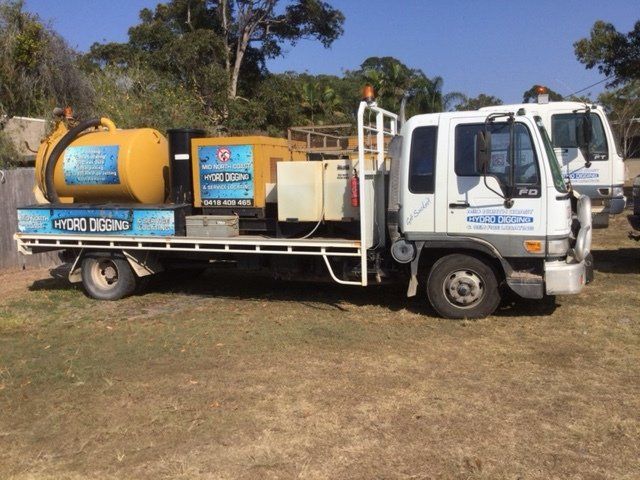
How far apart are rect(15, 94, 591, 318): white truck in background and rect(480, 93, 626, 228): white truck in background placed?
303 centimetres

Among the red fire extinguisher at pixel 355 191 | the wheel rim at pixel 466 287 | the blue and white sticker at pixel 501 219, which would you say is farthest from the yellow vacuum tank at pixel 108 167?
the blue and white sticker at pixel 501 219

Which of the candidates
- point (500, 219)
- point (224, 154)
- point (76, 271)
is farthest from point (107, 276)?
point (500, 219)

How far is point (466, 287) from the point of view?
7254 millimetres

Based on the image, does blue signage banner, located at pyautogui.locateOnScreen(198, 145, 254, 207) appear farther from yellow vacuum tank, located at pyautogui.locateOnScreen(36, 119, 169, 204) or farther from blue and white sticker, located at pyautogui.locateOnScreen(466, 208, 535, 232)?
blue and white sticker, located at pyautogui.locateOnScreen(466, 208, 535, 232)

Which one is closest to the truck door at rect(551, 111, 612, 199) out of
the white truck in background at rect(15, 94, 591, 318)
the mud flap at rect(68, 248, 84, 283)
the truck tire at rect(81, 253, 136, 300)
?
the white truck in background at rect(15, 94, 591, 318)

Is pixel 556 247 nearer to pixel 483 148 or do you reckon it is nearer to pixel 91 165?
pixel 483 148

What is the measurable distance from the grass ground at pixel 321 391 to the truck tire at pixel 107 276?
2.15 ft

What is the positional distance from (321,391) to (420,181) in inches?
119

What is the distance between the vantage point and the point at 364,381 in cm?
548

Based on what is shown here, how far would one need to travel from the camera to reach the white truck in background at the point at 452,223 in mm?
6832

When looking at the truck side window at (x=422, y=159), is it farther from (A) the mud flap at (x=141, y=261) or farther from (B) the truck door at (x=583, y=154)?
(B) the truck door at (x=583, y=154)

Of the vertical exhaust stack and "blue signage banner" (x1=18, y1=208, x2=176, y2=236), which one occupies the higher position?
the vertical exhaust stack

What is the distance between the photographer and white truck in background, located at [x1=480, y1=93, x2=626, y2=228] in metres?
10.4

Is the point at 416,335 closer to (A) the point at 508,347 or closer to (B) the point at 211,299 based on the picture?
(A) the point at 508,347
